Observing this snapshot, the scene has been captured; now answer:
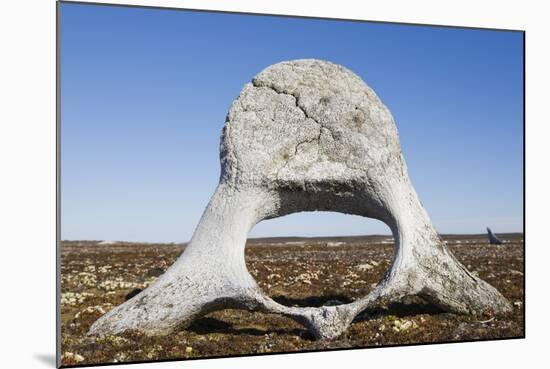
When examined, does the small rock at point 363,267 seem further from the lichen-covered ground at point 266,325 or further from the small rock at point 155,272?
the small rock at point 155,272

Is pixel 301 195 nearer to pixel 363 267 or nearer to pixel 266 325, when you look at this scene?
pixel 266 325

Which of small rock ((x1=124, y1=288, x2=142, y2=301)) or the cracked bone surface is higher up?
the cracked bone surface

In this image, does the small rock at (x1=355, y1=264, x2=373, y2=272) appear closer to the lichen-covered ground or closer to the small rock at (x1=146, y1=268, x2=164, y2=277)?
the lichen-covered ground

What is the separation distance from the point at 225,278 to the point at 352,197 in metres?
2.41

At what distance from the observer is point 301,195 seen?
1084 centimetres

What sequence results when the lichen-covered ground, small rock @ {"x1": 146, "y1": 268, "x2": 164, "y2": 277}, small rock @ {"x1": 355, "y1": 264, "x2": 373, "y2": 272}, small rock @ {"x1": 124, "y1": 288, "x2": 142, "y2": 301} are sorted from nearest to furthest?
the lichen-covered ground, small rock @ {"x1": 124, "y1": 288, "x2": 142, "y2": 301}, small rock @ {"x1": 146, "y1": 268, "x2": 164, "y2": 277}, small rock @ {"x1": 355, "y1": 264, "x2": 373, "y2": 272}

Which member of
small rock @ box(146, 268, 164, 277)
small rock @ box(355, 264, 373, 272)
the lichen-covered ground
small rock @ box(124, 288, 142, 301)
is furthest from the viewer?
small rock @ box(355, 264, 373, 272)

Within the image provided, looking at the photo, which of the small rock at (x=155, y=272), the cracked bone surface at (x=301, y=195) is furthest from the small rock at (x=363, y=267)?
the cracked bone surface at (x=301, y=195)

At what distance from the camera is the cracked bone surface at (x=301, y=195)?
10055 mm

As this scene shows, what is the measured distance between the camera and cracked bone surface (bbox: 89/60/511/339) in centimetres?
1005

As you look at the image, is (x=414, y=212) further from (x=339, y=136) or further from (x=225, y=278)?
(x=225, y=278)

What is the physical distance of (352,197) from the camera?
11016 millimetres

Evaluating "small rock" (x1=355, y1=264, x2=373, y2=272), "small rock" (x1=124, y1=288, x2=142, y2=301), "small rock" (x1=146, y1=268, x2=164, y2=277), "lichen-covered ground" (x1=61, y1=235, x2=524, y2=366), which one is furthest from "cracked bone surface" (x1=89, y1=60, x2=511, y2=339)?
"small rock" (x1=355, y1=264, x2=373, y2=272)
